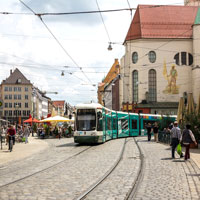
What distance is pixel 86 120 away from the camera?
25.2 metres

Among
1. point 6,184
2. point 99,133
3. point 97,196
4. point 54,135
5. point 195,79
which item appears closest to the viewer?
point 97,196

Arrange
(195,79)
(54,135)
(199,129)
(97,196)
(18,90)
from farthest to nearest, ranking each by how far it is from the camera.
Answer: (18,90)
(195,79)
(54,135)
(199,129)
(97,196)

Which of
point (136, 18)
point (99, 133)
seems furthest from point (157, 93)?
point (99, 133)

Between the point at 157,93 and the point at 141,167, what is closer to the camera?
the point at 141,167

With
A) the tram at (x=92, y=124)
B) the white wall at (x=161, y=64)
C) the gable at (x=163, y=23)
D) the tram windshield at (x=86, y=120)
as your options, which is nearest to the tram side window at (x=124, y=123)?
the tram at (x=92, y=124)

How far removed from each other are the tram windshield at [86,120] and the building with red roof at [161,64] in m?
40.3

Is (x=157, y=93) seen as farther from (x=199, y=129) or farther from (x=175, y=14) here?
(x=199, y=129)

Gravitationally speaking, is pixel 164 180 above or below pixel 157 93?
below

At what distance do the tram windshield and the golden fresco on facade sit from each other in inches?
1670

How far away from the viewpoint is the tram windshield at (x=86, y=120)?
25.1 m

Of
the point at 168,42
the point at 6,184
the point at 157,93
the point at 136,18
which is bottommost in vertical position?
the point at 6,184

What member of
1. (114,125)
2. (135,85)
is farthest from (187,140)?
(135,85)

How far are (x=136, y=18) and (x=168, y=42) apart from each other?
7.58 metres

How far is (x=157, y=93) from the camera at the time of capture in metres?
66.1
